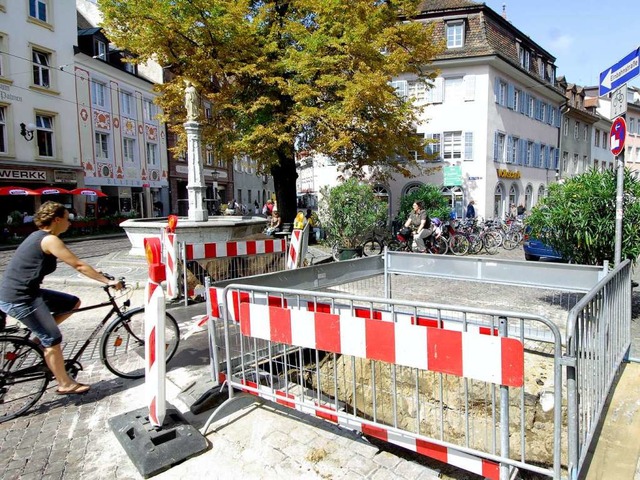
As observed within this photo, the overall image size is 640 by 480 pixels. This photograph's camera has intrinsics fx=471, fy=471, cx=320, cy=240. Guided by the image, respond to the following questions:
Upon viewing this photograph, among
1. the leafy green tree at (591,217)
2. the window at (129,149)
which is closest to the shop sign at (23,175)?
the window at (129,149)

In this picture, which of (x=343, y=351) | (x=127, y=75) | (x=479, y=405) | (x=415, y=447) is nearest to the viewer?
(x=415, y=447)

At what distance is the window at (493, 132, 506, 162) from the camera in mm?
27531

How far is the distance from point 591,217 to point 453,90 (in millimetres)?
21968

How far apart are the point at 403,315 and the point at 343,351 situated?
0.92 metres

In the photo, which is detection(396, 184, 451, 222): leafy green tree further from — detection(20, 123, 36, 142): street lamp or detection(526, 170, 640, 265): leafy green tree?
detection(20, 123, 36, 142): street lamp

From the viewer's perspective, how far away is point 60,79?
1081 inches

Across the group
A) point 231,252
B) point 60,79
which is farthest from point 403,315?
point 60,79

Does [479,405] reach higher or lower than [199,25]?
lower

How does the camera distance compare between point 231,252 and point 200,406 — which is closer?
point 200,406

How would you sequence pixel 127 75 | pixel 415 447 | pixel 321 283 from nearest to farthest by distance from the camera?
pixel 415 447 < pixel 321 283 < pixel 127 75

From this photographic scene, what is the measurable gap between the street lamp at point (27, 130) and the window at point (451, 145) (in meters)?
22.8

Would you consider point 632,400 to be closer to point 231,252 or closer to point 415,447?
point 415,447

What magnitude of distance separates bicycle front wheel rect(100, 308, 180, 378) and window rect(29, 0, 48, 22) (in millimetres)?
28485

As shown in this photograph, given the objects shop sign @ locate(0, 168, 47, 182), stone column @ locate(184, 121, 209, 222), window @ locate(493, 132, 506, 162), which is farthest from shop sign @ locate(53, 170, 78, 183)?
window @ locate(493, 132, 506, 162)
